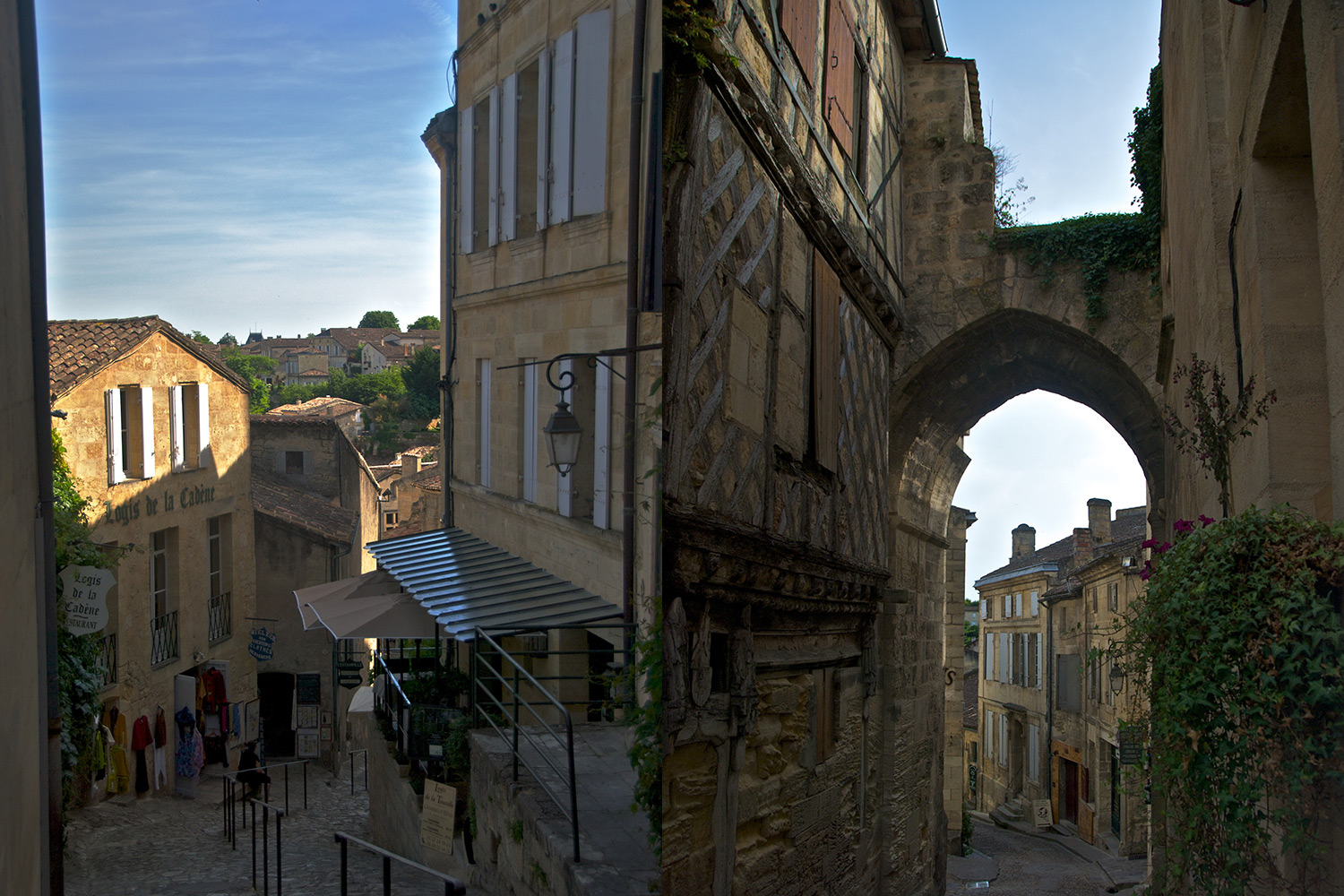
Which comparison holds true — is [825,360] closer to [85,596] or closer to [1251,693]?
[1251,693]

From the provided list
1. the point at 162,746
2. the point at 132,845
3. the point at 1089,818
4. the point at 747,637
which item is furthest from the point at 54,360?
the point at 1089,818

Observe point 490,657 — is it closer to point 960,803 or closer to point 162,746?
point 162,746

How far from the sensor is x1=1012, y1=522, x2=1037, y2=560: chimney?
32031 mm

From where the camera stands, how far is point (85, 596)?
7.77 metres

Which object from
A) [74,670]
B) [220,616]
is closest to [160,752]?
[220,616]

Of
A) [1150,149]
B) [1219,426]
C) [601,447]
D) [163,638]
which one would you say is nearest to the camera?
[1219,426]

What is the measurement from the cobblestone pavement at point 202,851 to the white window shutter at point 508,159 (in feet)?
13.8

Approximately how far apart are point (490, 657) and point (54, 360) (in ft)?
25.1

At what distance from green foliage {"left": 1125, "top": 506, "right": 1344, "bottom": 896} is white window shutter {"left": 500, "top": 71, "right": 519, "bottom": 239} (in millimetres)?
5197

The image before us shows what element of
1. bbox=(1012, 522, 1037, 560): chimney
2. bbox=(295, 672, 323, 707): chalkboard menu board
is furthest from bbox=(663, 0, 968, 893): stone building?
bbox=(1012, 522, 1037, 560): chimney

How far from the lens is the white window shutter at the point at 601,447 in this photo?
599 cm

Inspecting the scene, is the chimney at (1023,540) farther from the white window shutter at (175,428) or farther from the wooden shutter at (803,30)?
the wooden shutter at (803,30)

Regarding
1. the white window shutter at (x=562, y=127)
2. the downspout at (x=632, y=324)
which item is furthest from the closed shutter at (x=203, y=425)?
the downspout at (x=632, y=324)

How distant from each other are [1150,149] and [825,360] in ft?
12.8
